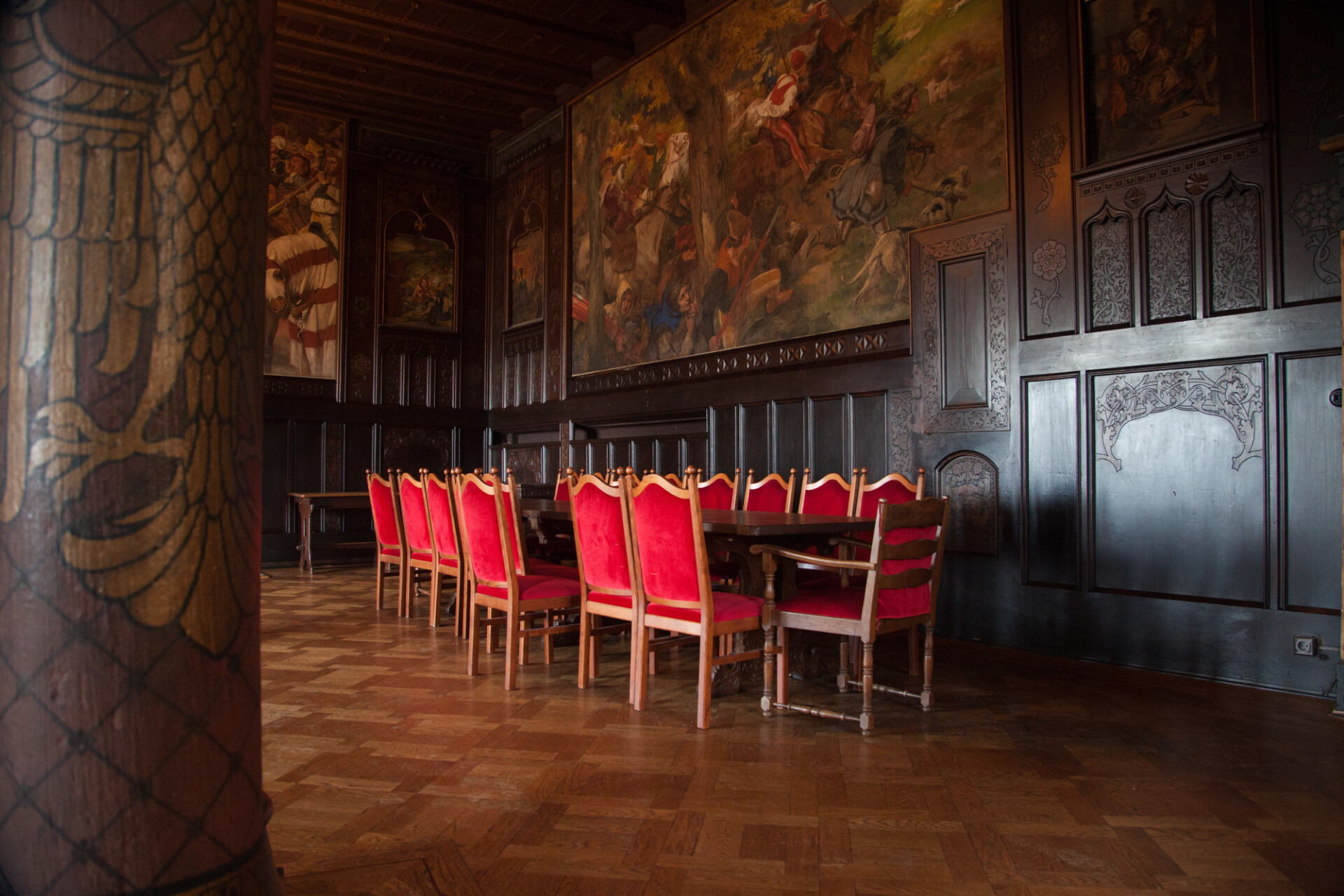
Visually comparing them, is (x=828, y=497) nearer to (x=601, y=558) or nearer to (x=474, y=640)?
(x=601, y=558)

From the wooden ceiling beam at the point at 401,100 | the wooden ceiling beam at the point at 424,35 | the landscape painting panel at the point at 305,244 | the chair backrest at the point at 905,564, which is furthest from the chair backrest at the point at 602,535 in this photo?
the wooden ceiling beam at the point at 401,100

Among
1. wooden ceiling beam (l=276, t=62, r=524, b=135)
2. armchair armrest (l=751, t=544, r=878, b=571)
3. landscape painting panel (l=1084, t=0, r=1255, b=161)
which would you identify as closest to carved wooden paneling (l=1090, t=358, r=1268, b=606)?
landscape painting panel (l=1084, t=0, r=1255, b=161)

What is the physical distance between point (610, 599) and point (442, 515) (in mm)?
1823

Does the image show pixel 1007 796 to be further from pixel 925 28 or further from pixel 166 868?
pixel 925 28

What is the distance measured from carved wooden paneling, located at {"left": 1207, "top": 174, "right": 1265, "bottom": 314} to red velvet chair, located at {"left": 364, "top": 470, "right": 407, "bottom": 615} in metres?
5.25

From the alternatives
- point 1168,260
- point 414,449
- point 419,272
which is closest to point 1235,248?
point 1168,260

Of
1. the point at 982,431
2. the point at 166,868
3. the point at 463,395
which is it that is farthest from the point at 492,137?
the point at 166,868

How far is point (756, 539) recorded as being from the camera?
3.51 metres

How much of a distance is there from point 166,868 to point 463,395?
1119 centimetres

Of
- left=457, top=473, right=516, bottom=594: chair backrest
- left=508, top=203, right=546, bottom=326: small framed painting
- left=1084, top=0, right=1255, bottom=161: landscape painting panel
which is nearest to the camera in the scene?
left=457, top=473, right=516, bottom=594: chair backrest

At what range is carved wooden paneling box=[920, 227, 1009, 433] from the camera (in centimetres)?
512

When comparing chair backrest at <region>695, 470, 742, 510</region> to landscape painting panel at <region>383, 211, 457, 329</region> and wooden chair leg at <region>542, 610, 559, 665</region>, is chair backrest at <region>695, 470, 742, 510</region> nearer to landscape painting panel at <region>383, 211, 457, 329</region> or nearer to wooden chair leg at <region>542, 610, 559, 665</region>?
wooden chair leg at <region>542, 610, 559, 665</region>

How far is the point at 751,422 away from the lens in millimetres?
7254

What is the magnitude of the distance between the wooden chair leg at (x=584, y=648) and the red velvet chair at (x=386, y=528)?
2.52 metres
